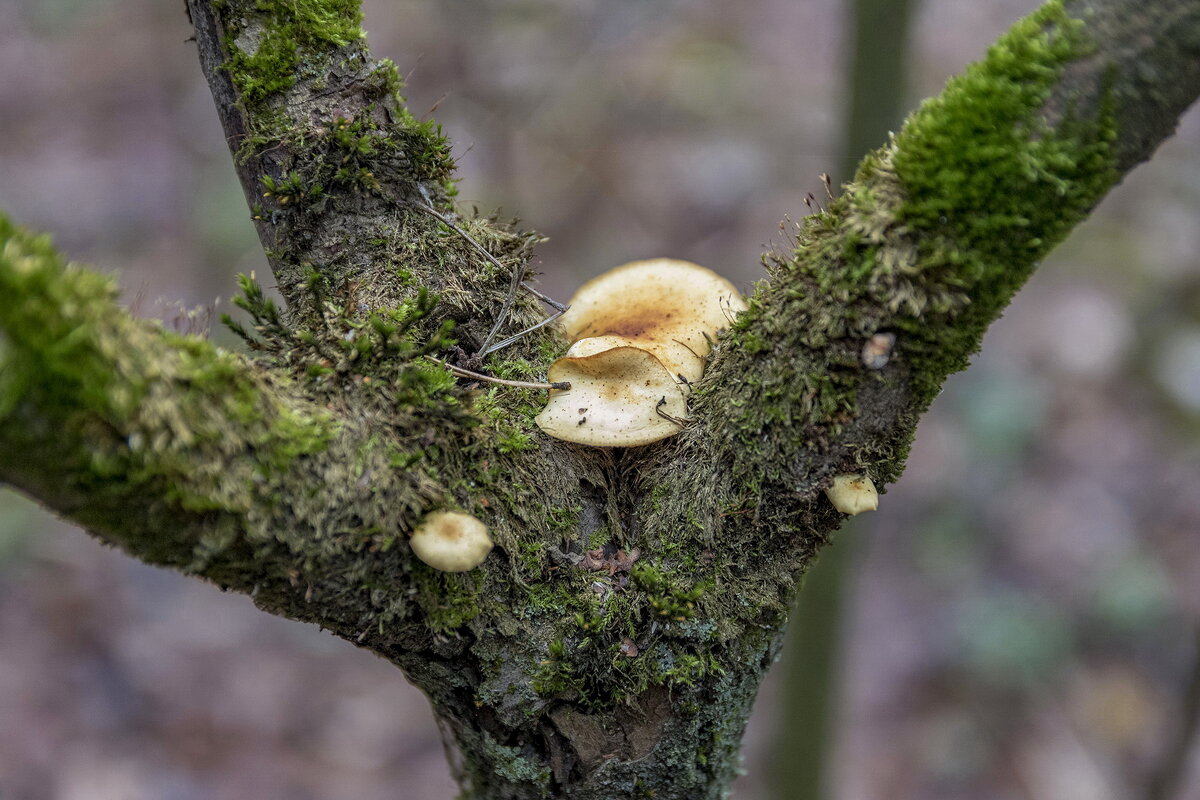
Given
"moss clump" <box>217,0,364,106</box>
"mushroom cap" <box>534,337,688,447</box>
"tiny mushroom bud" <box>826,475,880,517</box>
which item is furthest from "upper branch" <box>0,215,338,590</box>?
"tiny mushroom bud" <box>826,475,880,517</box>

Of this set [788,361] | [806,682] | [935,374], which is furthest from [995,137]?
[806,682]

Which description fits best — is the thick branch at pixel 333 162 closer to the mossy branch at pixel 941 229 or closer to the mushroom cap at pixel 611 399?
the mushroom cap at pixel 611 399

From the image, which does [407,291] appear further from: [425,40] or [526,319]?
[425,40]

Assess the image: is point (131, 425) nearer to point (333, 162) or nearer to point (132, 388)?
point (132, 388)

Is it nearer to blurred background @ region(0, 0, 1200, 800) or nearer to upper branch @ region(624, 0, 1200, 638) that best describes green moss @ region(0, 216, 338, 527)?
upper branch @ region(624, 0, 1200, 638)

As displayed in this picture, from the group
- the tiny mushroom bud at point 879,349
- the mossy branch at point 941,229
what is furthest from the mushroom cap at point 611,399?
the tiny mushroom bud at point 879,349

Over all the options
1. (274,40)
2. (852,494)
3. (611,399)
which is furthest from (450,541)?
(274,40)

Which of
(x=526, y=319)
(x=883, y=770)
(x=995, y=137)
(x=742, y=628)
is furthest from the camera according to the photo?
(x=883, y=770)
